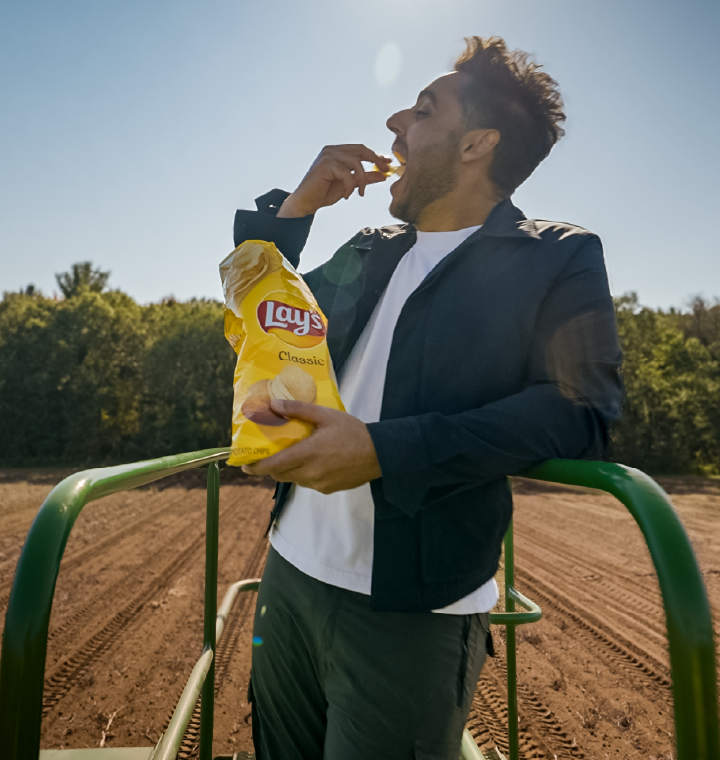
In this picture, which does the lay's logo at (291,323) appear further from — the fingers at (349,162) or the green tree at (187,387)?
the green tree at (187,387)

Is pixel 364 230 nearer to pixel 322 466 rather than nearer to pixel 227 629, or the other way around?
pixel 322 466

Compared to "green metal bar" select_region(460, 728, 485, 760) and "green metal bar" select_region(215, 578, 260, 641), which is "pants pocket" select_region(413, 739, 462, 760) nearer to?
"green metal bar" select_region(460, 728, 485, 760)

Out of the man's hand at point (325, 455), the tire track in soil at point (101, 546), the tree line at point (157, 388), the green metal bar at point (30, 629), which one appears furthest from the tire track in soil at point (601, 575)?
the tree line at point (157, 388)

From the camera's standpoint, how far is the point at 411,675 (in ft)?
3.47

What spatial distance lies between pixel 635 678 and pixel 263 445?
4.28m

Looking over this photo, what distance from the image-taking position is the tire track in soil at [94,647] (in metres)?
3.52

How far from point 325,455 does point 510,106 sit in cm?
121

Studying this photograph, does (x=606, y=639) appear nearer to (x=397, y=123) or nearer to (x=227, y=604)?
(x=227, y=604)

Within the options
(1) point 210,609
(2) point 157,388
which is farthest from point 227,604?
(2) point 157,388

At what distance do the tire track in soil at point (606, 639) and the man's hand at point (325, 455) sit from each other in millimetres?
3664

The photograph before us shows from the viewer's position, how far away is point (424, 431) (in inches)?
35.6

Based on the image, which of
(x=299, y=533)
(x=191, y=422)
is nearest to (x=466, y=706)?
(x=299, y=533)

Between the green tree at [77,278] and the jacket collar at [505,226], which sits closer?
the jacket collar at [505,226]

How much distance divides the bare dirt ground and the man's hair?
0.98m
